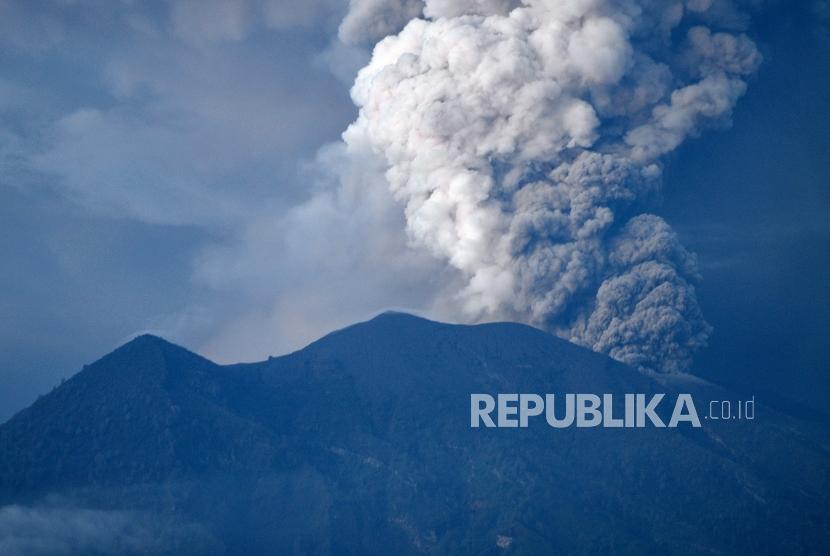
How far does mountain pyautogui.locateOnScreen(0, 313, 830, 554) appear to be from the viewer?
4619 centimetres

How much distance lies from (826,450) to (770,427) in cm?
259

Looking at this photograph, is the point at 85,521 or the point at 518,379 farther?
the point at 518,379

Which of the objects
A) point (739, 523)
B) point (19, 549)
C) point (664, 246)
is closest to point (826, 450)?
point (739, 523)

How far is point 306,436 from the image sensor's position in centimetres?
5309

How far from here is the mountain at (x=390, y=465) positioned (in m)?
46.2

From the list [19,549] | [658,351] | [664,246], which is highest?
[664,246]

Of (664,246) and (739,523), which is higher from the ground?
(664,246)

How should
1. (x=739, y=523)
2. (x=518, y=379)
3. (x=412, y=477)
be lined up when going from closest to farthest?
(x=739, y=523) → (x=412, y=477) → (x=518, y=379)

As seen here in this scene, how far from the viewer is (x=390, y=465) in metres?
→ 51.4

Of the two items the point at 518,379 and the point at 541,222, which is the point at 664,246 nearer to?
the point at 541,222

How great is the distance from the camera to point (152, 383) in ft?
174

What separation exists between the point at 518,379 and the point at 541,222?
954cm

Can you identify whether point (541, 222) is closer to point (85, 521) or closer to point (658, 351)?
point (658, 351)

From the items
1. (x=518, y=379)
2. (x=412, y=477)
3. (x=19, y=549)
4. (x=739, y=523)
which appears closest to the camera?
(x=19, y=549)
